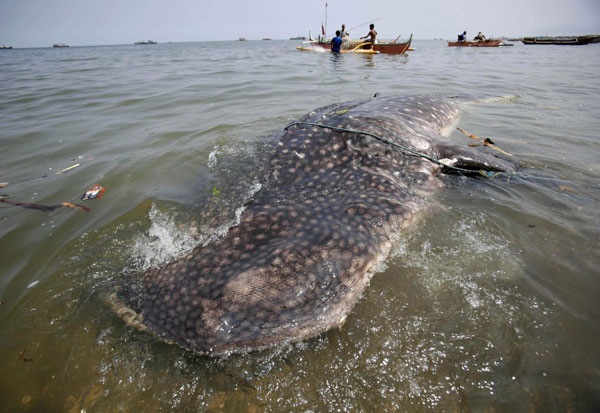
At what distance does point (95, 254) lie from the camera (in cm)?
267

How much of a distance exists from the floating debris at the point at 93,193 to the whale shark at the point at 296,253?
7.26 feet

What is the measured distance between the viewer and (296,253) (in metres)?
1.83

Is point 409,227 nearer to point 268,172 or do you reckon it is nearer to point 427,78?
point 268,172

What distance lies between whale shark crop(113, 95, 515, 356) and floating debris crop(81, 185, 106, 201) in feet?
7.26

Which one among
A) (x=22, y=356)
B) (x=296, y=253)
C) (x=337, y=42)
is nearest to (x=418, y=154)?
(x=296, y=253)

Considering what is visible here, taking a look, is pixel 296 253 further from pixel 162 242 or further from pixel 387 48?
→ pixel 387 48

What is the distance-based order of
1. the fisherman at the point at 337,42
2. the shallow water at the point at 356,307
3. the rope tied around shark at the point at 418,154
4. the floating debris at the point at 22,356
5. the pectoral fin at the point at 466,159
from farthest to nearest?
the fisherman at the point at 337,42
the pectoral fin at the point at 466,159
the rope tied around shark at the point at 418,154
the floating debris at the point at 22,356
the shallow water at the point at 356,307

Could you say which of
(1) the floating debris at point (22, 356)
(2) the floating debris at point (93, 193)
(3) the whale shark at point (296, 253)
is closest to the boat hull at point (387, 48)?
(3) the whale shark at point (296, 253)

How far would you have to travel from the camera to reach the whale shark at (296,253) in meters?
1.66

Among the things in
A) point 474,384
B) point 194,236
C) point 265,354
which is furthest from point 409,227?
point 194,236

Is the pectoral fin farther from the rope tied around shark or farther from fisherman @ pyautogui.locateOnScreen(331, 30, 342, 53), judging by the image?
fisherman @ pyautogui.locateOnScreen(331, 30, 342, 53)

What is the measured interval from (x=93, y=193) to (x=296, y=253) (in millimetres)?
3267

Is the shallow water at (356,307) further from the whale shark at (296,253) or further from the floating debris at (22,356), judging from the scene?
the whale shark at (296,253)

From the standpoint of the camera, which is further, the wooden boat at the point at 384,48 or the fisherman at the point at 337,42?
the fisherman at the point at 337,42
